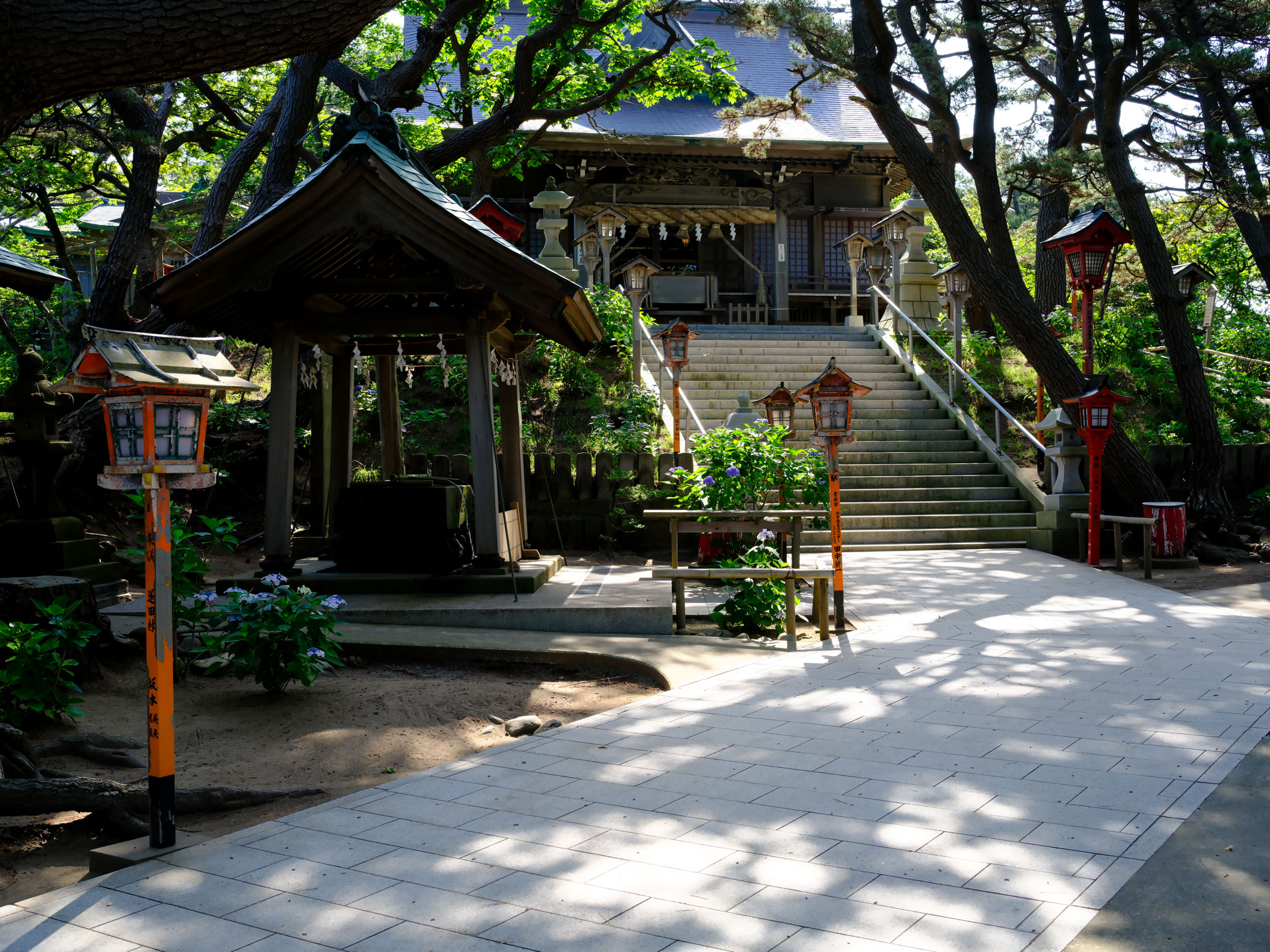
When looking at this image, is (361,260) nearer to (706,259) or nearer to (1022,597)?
(1022,597)

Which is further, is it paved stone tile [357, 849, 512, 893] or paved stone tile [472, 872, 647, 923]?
paved stone tile [357, 849, 512, 893]

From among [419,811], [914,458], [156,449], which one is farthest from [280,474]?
[914,458]

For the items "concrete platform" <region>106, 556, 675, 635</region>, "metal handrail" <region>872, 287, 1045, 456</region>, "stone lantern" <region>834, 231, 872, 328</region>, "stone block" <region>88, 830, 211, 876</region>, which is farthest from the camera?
"stone lantern" <region>834, 231, 872, 328</region>

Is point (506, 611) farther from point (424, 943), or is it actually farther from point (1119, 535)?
point (1119, 535)

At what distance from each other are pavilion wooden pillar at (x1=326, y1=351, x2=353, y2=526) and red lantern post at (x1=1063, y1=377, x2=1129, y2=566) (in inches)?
314

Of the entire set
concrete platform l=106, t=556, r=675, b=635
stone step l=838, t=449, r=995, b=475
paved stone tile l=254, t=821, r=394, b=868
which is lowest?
paved stone tile l=254, t=821, r=394, b=868

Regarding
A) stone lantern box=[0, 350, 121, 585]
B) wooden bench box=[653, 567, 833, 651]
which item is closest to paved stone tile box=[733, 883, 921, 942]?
wooden bench box=[653, 567, 833, 651]

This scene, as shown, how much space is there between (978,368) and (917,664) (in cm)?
1199

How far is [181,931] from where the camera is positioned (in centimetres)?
284

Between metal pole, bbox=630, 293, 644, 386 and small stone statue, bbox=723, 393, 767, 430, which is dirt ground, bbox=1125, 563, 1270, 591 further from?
metal pole, bbox=630, 293, 644, 386

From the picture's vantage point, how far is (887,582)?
9.78 metres

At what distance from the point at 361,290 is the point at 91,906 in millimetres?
5689

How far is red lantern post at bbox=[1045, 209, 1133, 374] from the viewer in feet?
39.2

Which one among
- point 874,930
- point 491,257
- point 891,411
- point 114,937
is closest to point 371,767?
point 114,937
